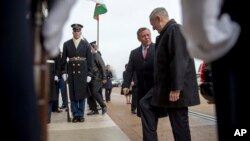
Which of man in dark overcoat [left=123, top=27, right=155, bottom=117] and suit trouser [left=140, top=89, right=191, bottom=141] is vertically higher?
man in dark overcoat [left=123, top=27, right=155, bottom=117]

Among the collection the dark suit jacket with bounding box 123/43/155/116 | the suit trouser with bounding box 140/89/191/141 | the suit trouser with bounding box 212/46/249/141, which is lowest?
the suit trouser with bounding box 140/89/191/141

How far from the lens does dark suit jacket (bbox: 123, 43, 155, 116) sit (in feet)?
14.5

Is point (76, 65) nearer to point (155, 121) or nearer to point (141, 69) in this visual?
point (141, 69)

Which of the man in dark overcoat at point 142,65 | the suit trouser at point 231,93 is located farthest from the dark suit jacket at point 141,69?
the suit trouser at point 231,93

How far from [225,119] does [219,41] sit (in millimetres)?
247

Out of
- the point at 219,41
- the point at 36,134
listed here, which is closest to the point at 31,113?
the point at 36,134

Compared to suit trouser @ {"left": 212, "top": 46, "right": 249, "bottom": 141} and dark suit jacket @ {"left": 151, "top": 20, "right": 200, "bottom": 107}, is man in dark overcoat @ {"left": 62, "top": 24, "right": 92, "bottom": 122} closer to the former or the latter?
dark suit jacket @ {"left": 151, "top": 20, "right": 200, "bottom": 107}

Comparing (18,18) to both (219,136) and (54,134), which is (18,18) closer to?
(219,136)

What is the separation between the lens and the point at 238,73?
108 cm

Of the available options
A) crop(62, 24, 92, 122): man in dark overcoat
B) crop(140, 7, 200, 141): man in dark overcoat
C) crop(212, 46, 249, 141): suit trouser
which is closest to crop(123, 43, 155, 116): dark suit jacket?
crop(140, 7, 200, 141): man in dark overcoat

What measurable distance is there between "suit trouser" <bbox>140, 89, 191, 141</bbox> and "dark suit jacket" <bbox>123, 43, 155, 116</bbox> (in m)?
0.29

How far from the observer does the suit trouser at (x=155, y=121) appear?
136 inches

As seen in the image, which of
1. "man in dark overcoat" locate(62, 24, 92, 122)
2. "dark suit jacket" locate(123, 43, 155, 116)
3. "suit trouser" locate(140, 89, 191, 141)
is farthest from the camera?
"man in dark overcoat" locate(62, 24, 92, 122)

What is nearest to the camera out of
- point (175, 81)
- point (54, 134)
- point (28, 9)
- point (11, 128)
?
point (11, 128)
